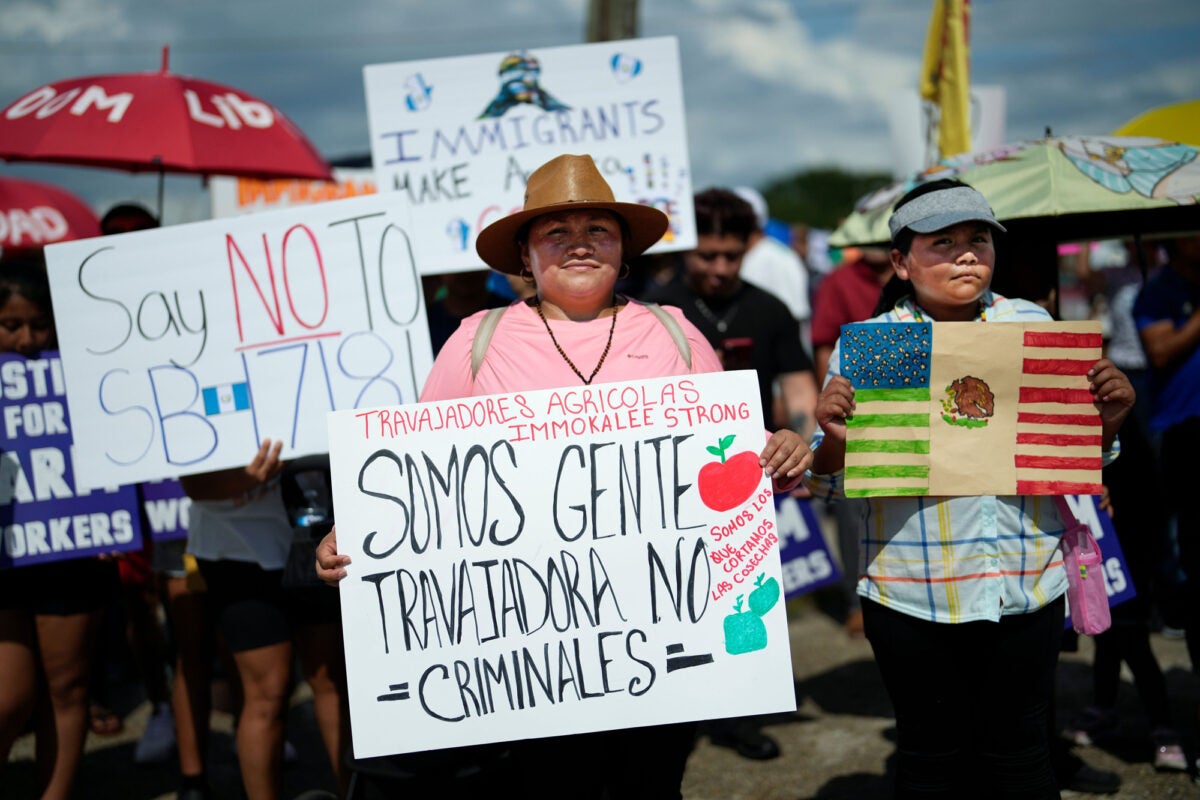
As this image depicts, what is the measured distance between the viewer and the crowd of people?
8.73ft

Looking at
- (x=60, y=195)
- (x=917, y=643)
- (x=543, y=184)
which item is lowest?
(x=917, y=643)

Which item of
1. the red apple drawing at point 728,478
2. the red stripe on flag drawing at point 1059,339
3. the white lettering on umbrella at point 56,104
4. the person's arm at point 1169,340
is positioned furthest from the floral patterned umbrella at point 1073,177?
the white lettering on umbrella at point 56,104

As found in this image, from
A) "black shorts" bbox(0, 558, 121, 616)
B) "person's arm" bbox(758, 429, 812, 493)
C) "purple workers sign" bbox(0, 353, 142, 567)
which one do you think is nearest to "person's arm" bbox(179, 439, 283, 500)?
"purple workers sign" bbox(0, 353, 142, 567)

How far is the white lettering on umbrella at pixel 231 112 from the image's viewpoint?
14.1 feet

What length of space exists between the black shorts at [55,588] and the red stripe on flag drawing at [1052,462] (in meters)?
2.96

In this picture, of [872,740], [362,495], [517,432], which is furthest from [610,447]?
[872,740]

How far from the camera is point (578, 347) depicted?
8.74ft

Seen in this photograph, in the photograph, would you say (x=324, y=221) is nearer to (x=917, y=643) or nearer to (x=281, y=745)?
(x=281, y=745)

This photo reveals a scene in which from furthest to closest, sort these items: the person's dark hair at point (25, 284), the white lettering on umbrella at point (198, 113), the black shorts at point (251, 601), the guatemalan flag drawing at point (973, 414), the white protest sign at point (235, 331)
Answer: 1. the white lettering on umbrella at point (198, 113)
2. the person's dark hair at point (25, 284)
3. the black shorts at point (251, 601)
4. the white protest sign at point (235, 331)
5. the guatemalan flag drawing at point (973, 414)

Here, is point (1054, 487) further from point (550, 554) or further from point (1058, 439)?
point (550, 554)

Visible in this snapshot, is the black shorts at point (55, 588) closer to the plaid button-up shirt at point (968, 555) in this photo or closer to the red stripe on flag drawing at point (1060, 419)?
the plaid button-up shirt at point (968, 555)

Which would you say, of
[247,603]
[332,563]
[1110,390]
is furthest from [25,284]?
[1110,390]

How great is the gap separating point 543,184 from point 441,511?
0.88 m

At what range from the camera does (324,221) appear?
127 inches
